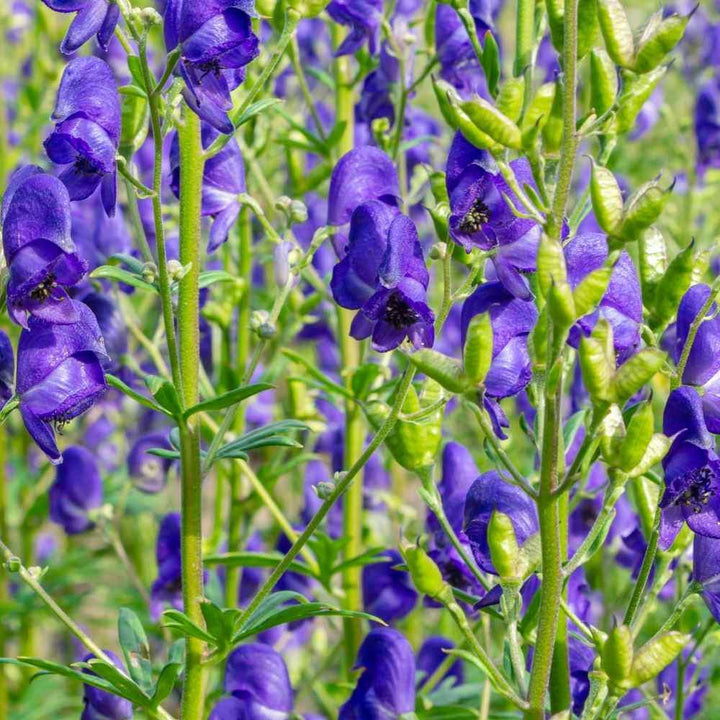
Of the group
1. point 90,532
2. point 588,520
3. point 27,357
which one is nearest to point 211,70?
point 27,357

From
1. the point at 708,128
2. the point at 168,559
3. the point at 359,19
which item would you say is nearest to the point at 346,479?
the point at 168,559

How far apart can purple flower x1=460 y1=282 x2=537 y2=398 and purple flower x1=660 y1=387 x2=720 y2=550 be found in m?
0.17

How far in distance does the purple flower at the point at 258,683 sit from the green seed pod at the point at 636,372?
0.86m

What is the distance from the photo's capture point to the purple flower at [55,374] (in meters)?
1.41

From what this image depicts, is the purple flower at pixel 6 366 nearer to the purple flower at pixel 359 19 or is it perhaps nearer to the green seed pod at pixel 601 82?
the green seed pod at pixel 601 82

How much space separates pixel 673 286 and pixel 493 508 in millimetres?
327

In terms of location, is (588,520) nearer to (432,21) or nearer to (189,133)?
(432,21)

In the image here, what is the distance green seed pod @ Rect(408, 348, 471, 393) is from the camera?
1.19 metres

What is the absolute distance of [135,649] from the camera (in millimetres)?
1666

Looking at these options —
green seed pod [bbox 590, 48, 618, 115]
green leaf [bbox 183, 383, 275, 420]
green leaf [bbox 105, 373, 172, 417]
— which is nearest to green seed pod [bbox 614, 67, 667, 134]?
green seed pod [bbox 590, 48, 618, 115]

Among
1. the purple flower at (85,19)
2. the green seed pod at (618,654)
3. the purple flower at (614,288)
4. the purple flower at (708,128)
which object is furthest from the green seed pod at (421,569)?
the purple flower at (708,128)

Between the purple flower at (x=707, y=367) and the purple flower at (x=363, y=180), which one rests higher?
the purple flower at (x=363, y=180)

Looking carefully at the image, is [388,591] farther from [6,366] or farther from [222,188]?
[6,366]

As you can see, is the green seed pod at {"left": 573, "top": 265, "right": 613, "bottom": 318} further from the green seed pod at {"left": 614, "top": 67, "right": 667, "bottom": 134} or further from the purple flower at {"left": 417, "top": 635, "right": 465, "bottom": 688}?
the purple flower at {"left": 417, "top": 635, "right": 465, "bottom": 688}
